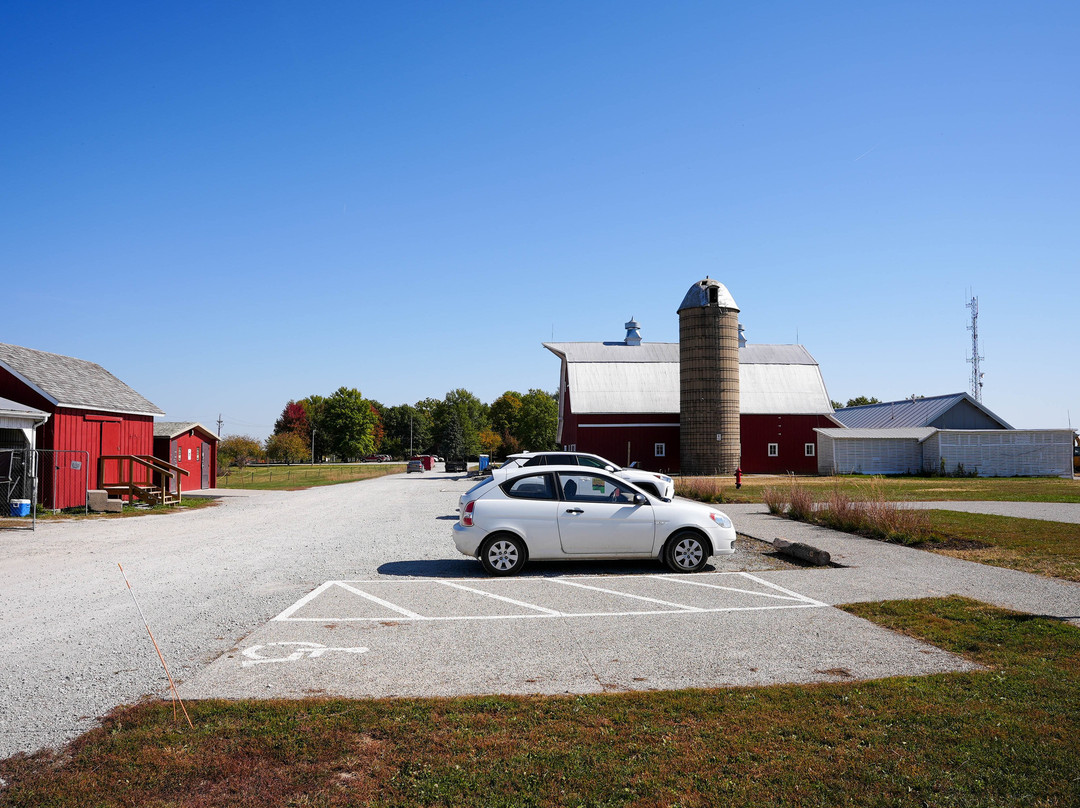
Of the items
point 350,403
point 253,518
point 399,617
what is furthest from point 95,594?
point 350,403

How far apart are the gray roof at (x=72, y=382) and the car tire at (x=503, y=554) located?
19.3 m

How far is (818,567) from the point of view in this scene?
39.2ft

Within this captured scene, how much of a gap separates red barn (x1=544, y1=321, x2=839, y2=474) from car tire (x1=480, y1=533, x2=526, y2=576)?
3790cm

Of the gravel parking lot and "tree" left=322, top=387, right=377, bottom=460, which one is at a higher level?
"tree" left=322, top=387, right=377, bottom=460

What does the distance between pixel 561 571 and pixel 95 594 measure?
6391mm

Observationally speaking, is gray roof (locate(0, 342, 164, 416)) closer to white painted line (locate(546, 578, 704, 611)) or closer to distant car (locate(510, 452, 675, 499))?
distant car (locate(510, 452, 675, 499))

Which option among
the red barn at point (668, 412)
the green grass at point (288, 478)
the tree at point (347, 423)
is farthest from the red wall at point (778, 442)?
the tree at point (347, 423)

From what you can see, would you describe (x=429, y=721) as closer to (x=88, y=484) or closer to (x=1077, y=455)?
(x=88, y=484)

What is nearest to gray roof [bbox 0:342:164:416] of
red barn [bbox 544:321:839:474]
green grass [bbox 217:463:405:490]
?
green grass [bbox 217:463:405:490]

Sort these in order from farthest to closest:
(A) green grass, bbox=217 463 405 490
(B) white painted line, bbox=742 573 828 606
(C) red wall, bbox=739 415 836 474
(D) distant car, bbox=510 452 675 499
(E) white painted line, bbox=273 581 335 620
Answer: (C) red wall, bbox=739 415 836 474
(A) green grass, bbox=217 463 405 490
(D) distant car, bbox=510 452 675 499
(B) white painted line, bbox=742 573 828 606
(E) white painted line, bbox=273 581 335 620

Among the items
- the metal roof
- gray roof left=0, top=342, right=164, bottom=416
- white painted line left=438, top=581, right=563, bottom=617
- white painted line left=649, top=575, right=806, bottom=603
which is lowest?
white painted line left=438, top=581, right=563, bottom=617

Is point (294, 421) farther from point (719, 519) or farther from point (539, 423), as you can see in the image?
point (719, 519)

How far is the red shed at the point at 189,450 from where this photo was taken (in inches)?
1357

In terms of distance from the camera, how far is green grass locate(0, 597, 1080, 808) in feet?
13.1
